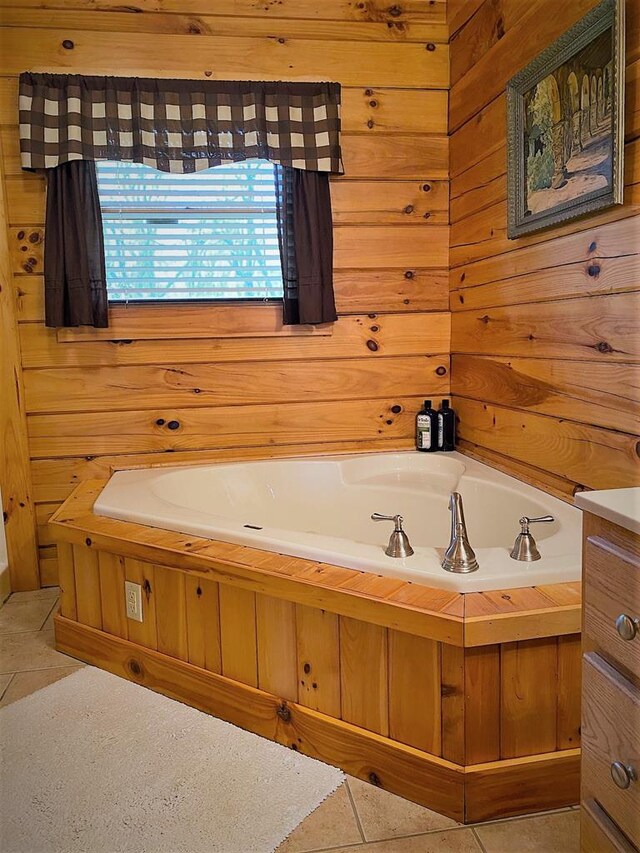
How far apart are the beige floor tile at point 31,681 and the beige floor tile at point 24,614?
0.37 metres

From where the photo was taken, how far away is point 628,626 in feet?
3.25

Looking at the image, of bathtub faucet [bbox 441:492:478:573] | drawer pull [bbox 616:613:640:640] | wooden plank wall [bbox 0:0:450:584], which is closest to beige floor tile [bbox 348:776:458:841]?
bathtub faucet [bbox 441:492:478:573]

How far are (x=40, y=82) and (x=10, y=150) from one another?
0.97 ft

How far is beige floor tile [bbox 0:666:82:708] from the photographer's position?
2139 mm

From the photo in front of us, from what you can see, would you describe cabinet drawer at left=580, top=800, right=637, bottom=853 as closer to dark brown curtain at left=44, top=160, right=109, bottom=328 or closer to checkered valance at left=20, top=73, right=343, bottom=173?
dark brown curtain at left=44, top=160, right=109, bottom=328

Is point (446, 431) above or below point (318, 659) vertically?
above

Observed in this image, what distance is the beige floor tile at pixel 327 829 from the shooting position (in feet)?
4.91

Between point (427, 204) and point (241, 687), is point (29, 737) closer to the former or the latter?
point (241, 687)

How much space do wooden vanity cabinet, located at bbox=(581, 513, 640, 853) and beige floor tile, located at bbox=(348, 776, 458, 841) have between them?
47 cm

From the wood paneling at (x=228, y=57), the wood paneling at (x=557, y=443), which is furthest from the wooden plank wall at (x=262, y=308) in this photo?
the wood paneling at (x=557, y=443)

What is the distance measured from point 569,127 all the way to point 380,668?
5.44 feet

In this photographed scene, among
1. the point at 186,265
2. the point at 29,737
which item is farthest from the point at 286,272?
the point at 29,737

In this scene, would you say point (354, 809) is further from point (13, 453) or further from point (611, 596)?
point (13, 453)

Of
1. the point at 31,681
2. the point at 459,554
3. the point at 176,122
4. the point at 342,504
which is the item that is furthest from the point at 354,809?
the point at 176,122
